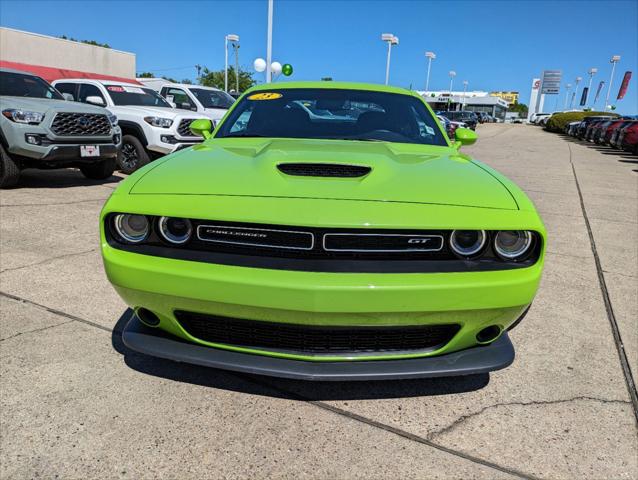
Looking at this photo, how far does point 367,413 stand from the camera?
2186mm

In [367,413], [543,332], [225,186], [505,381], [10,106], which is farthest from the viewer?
[10,106]

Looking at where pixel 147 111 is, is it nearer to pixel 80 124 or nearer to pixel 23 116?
pixel 80 124

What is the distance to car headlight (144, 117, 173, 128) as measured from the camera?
871cm

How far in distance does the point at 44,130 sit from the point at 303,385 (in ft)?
20.4

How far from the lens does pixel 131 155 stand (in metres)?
9.12

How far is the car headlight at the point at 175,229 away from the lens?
199cm

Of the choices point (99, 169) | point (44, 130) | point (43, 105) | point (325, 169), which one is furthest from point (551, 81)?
point (325, 169)

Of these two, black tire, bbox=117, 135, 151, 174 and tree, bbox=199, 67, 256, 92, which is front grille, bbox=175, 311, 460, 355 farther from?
tree, bbox=199, 67, 256, 92

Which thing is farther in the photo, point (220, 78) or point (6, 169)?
point (220, 78)

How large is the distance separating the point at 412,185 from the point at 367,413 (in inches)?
42.4

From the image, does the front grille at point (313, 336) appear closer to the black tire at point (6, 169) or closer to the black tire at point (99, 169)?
the black tire at point (6, 169)

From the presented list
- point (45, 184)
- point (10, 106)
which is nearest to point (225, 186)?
point (10, 106)

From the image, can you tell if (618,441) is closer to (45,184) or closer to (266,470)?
(266,470)

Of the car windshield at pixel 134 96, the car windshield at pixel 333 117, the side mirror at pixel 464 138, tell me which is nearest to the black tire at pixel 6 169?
the car windshield at pixel 134 96
